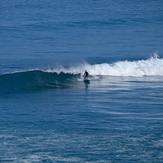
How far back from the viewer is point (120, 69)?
4116cm

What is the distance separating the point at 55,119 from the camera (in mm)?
26781

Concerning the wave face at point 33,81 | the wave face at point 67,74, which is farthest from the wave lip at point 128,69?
the wave face at point 33,81

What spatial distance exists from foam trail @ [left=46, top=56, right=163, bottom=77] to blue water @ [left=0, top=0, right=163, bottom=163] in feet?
0.25

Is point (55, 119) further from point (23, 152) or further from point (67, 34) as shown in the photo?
point (67, 34)

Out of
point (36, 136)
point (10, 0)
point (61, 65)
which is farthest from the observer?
point (10, 0)

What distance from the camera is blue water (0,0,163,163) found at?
2289cm

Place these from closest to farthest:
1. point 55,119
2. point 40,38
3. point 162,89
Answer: point 55,119 → point 162,89 → point 40,38

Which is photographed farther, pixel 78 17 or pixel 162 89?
pixel 78 17

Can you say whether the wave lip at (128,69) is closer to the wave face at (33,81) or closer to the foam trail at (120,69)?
the foam trail at (120,69)

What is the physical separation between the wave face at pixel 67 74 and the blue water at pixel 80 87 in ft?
→ 0.22

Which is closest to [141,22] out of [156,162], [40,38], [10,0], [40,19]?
[40,19]

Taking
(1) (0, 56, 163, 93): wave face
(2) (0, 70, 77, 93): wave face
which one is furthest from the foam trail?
(2) (0, 70, 77, 93): wave face

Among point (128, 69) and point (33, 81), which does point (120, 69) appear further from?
point (33, 81)

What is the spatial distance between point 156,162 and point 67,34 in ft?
124
